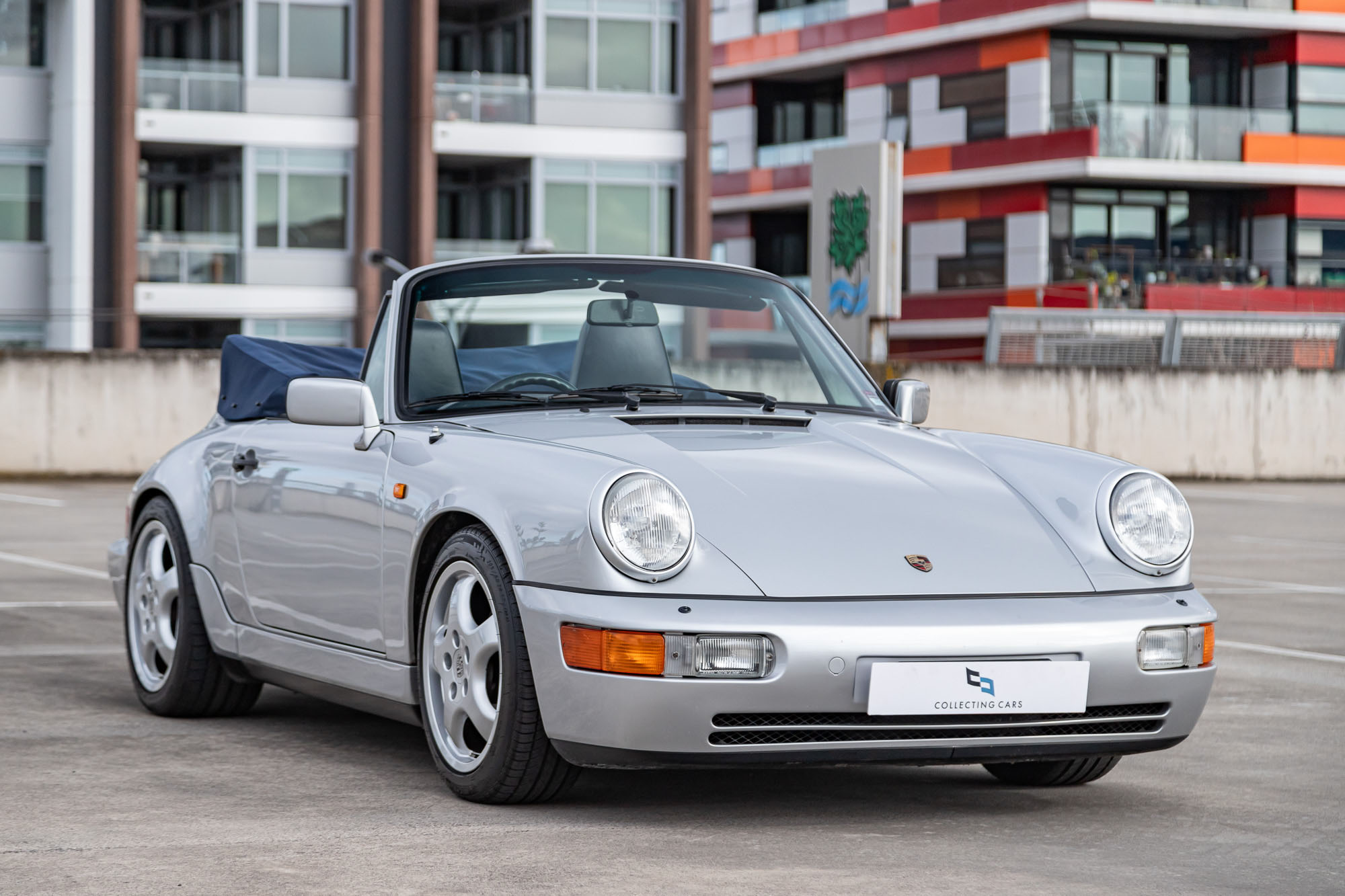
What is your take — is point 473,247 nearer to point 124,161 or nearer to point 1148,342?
point 124,161

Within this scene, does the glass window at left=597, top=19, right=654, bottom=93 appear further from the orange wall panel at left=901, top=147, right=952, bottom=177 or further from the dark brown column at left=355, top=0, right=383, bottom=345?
the orange wall panel at left=901, top=147, right=952, bottom=177

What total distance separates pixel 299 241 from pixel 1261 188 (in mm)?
22715

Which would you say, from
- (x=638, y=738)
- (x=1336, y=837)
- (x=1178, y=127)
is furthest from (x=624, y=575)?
(x=1178, y=127)

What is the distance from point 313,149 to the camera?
3697 centimetres

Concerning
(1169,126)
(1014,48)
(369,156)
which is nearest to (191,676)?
(369,156)

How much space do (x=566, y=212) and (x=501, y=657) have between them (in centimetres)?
3365

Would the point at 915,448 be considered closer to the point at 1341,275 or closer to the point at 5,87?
the point at 5,87

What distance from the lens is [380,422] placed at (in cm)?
597

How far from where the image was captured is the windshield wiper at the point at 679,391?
5934 millimetres

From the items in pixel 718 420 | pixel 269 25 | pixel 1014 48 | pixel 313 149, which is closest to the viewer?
pixel 718 420

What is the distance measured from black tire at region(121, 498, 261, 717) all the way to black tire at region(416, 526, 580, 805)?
1749 millimetres

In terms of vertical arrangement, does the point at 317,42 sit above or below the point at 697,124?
above

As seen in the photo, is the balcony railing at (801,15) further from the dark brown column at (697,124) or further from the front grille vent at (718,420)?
the front grille vent at (718,420)

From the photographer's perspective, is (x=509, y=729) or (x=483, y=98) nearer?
(x=509, y=729)
